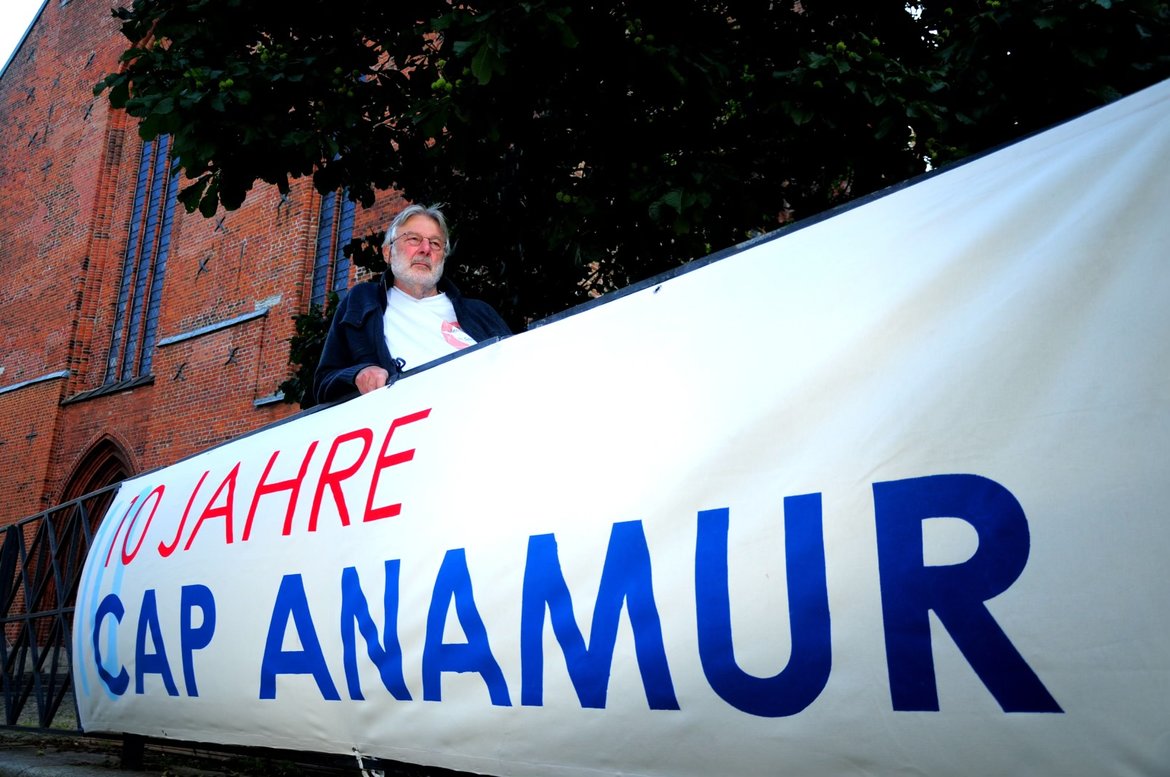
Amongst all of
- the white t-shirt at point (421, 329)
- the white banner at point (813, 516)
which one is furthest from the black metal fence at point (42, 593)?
the white banner at point (813, 516)

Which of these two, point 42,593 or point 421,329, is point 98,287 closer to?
point 42,593

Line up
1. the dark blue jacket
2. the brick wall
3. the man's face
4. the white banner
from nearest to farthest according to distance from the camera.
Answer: the white banner < the dark blue jacket < the man's face < the brick wall

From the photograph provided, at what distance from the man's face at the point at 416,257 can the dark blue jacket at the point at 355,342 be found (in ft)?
0.31

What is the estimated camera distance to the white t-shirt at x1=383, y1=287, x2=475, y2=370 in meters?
3.38

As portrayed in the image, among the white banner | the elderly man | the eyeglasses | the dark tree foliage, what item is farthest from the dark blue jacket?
the dark tree foliage

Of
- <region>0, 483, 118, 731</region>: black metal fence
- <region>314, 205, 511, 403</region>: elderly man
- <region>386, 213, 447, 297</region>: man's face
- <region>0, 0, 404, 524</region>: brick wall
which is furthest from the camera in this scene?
<region>0, 0, 404, 524</region>: brick wall

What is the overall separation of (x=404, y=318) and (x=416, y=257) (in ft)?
0.86

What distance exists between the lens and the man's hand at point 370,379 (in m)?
2.91

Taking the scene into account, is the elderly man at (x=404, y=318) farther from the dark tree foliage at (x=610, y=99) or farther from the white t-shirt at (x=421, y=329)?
the dark tree foliage at (x=610, y=99)

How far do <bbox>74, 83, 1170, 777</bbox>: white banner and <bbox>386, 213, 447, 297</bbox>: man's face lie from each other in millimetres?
1069

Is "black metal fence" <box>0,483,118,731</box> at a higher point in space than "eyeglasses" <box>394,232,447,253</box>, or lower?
lower

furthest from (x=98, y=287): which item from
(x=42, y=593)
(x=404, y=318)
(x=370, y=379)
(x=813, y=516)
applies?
(x=813, y=516)

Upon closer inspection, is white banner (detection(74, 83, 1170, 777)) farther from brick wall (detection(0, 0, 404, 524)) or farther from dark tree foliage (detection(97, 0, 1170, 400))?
brick wall (detection(0, 0, 404, 524))

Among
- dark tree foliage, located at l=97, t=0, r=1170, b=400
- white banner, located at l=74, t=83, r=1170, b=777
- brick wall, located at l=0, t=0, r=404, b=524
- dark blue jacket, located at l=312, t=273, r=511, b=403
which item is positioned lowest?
white banner, located at l=74, t=83, r=1170, b=777
